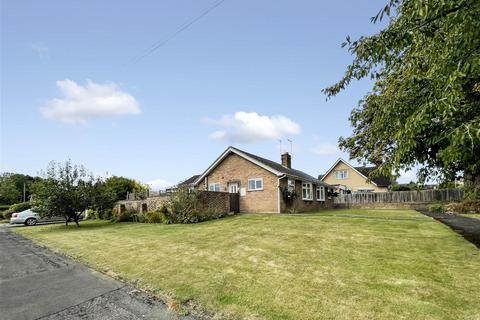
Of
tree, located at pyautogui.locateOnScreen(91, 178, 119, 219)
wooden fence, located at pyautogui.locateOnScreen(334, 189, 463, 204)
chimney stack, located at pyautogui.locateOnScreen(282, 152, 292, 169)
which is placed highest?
chimney stack, located at pyautogui.locateOnScreen(282, 152, 292, 169)

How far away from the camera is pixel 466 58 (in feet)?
14.7

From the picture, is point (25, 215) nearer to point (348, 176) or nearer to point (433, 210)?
point (433, 210)

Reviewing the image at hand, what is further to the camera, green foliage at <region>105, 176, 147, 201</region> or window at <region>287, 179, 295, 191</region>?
green foliage at <region>105, 176, 147, 201</region>

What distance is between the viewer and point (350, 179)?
47688mm

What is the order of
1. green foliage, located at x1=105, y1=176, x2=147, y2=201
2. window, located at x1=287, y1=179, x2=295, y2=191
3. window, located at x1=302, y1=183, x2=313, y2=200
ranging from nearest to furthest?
window, located at x1=287, y1=179, x2=295, y2=191
window, located at x1=302, y1=183, x2=313, y2=200
green foliage, located at x1=105, y1=176, x2=147, y2=201

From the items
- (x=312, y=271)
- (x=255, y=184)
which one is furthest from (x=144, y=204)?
(x=312, y=271)

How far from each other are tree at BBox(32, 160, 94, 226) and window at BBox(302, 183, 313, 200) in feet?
61.4

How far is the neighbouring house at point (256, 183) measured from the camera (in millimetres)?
23516

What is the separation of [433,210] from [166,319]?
28.4 m

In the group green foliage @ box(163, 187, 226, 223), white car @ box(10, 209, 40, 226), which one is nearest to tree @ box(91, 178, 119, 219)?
green foliage @ box(163, 187, 226, 223)

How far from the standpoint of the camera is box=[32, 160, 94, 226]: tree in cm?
2059

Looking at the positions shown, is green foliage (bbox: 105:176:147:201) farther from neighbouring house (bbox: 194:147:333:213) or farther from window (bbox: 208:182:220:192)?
neighbouring house (bbox: 194:147:333:213)

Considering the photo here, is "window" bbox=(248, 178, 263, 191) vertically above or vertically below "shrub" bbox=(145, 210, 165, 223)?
above

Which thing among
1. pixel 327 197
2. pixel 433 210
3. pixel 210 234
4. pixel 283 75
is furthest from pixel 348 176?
pixel 210 234
